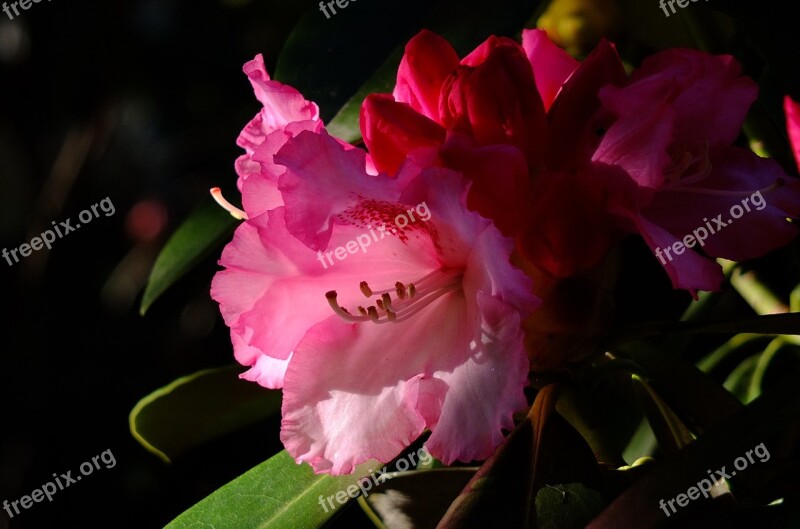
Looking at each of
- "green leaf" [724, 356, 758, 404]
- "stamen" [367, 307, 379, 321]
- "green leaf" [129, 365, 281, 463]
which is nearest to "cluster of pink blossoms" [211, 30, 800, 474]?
"stamen" [367, 307, 379, 321]

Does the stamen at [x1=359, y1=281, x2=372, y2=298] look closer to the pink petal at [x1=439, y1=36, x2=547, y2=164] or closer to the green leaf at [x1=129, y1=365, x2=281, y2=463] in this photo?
→ the pink petal at [x1=439, y1=36, x2=547, y2=164]

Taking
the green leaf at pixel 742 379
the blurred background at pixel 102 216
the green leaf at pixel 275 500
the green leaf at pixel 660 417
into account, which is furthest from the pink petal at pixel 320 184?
the blurred background at pixel 102 216

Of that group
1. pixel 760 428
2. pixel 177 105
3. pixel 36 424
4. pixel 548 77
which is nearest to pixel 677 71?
pixel 548 77

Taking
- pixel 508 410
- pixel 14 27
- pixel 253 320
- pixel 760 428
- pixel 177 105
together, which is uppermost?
pixel 14 27

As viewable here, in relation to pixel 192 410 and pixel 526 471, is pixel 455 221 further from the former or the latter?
pixel 192 410

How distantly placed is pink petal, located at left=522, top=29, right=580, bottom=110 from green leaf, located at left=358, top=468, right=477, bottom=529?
1.00ft

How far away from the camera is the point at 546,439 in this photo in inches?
26.1

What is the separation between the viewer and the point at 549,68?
734 millimetres

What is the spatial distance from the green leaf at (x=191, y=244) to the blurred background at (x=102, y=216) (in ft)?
2.57

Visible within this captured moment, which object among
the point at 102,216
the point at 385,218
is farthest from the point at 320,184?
the point at 102,216

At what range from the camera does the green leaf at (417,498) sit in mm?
766

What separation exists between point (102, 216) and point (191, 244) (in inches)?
59.1

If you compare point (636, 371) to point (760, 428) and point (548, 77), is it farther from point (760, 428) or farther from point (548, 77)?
point (548, 77)

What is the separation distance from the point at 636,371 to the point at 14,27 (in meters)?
1.96
